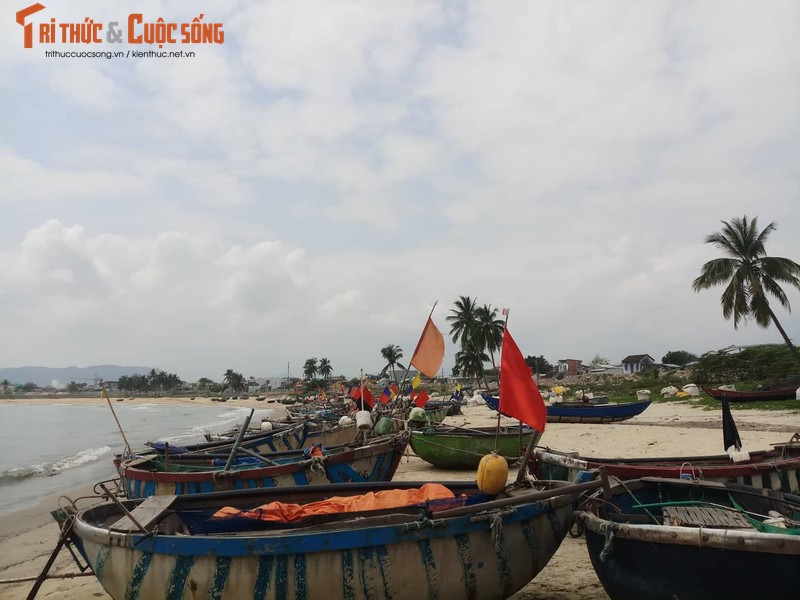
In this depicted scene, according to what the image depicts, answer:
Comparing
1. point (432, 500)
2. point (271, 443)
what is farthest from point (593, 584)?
point (271, 443)

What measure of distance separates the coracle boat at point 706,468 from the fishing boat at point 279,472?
3.06 m

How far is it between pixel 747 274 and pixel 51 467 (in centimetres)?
4018

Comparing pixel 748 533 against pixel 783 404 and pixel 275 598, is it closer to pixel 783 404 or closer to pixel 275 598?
pixel 275 598

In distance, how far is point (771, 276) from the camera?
110 feet

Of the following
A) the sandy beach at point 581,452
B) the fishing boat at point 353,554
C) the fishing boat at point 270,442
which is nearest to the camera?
the fishing boat at point 353,554

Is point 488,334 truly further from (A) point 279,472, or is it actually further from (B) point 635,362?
(A) point 279,472

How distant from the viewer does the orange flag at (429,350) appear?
1256 centimetres

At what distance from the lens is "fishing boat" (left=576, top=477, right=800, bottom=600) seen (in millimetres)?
4406

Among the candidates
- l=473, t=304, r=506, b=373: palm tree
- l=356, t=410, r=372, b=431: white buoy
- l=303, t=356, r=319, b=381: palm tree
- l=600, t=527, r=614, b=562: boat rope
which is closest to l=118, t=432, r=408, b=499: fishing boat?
l=356, t=410, r=372, b=431: white buoy

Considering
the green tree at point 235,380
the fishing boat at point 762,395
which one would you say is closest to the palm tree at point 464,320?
the fishing boat at point 762,395

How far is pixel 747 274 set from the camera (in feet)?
112

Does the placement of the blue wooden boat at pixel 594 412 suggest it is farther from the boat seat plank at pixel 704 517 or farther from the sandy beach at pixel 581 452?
the boat seat plank at pixel 704 517

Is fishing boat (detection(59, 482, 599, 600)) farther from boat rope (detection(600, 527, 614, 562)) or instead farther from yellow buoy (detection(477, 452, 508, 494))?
boat rope (detection(600, 527, 614, 562))

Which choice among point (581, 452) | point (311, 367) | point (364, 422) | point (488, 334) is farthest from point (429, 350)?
point (311, 367)
